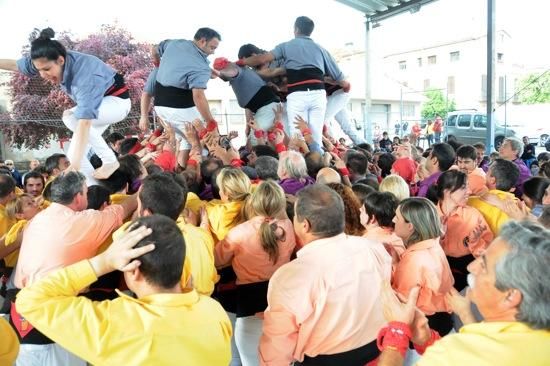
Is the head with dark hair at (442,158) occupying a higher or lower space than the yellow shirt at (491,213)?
higher

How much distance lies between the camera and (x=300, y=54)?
589 cm

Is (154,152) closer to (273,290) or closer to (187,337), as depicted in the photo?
(273,290)

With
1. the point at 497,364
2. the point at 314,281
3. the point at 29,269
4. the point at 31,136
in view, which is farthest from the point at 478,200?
the point at 31,136

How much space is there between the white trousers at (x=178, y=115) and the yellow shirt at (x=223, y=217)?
8.59 ft

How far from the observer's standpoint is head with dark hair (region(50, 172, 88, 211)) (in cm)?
246

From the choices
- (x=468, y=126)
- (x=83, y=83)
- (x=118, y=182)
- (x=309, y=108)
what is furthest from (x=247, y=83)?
(x=468, y=126)

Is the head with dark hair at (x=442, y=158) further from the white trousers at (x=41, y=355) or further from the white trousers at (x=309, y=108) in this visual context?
the white trousers at (x=41, y=355)

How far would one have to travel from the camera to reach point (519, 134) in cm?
1686

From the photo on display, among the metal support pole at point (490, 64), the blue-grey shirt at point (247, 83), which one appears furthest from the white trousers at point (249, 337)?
the metal support pole at point (490, 64)

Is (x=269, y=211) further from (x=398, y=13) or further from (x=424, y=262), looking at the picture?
(x=398, y=13)

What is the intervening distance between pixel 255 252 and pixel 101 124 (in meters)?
2.40

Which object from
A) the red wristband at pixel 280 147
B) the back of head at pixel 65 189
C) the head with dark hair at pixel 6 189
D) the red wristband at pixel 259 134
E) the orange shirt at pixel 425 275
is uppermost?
the red wristband at pixel 259 134

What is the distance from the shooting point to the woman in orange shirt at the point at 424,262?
240cm

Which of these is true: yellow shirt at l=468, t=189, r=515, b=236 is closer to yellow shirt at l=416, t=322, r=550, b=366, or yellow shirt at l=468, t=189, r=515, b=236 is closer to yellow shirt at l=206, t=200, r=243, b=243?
yellow shirt at l=206, t=200, r=243, b=243
